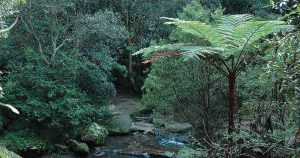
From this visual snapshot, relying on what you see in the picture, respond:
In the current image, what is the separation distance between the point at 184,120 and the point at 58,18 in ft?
15.8

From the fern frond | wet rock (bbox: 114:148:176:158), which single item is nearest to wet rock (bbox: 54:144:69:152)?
wet rock (bbox: 114:148:176:158)

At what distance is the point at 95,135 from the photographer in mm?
9742

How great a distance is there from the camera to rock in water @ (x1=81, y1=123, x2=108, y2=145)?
964 cm

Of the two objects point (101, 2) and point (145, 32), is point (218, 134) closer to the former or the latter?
point (101, 2)

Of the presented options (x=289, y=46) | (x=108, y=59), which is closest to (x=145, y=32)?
(x=108, y=59)

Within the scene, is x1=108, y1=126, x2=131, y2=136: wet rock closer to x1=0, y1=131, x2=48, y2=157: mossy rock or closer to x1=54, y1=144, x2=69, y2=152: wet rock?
x1=54, y1=144, x2=69, y2=152: wet rock

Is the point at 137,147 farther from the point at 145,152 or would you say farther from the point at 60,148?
the point at 60,148

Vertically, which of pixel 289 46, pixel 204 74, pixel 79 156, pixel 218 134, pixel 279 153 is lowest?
pixel 79 156

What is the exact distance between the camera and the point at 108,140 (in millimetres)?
10219

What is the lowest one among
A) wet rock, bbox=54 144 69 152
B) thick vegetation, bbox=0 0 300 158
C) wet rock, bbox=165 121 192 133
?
wet rock, bbox=54 144 69 152

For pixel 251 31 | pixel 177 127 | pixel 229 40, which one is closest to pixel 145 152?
pixel 177 127

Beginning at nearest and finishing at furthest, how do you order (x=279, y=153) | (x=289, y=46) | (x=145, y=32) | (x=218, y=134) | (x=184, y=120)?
1. (x=289, y=46)
2. (x=279, y=153)
3. (x=218, y=134)
4. (x=184, y=120)
5. (x=145, y=32)

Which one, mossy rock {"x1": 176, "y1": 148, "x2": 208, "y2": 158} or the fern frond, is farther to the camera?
mossy rock {"x1": 176, "y1": 148, "x2": 208, "y2": 158}

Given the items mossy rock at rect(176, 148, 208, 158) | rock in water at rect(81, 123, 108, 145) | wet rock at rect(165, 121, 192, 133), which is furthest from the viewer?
wet rock at rect(165, 121, 192, 133)
